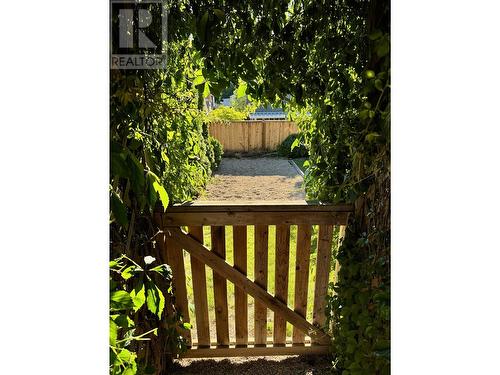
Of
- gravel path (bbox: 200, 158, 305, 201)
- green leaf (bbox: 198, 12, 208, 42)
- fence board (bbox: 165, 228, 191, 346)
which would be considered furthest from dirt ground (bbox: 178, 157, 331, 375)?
green leaf (bbox: 198, 12, 208, 42)

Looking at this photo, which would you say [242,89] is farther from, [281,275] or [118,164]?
[281,275]

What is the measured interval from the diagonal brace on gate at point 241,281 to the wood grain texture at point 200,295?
3 cm

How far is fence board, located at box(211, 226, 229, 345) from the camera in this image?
1.68 m

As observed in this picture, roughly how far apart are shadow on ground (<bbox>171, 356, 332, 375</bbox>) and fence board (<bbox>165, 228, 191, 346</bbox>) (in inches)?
8.4

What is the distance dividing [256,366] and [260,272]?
0.49 m

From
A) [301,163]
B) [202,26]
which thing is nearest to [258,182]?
[301,163]

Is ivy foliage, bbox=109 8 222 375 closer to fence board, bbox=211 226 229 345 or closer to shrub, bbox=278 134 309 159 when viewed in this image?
fence board, bbox=211 226 229 345

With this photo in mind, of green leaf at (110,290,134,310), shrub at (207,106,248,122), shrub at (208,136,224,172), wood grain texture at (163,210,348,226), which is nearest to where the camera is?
green leaf at (110,290,134,310)

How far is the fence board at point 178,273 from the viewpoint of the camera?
1654mm

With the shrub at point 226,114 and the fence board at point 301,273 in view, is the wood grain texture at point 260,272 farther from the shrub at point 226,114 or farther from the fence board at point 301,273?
the shrub at point 226,114
